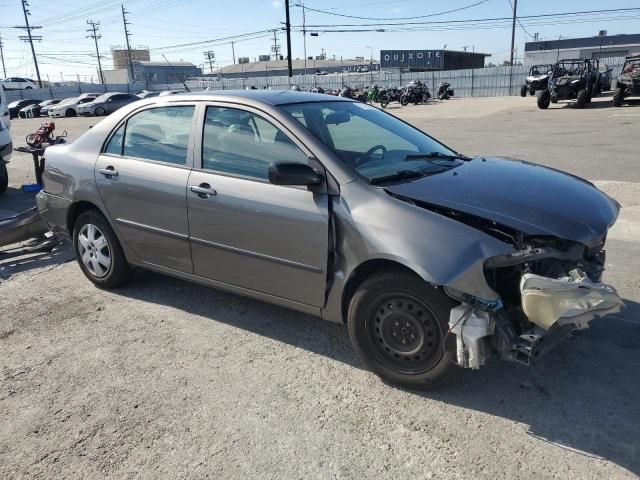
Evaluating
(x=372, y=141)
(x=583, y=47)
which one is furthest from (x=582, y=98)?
(x=583, y=47)

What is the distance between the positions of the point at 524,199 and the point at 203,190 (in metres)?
2.10

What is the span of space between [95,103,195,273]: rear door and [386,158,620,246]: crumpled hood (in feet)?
5.53

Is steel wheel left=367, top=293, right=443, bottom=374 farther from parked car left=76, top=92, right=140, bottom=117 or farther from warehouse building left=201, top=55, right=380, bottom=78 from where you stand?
warehouse building left=201, top=55, right=380, bottom=78

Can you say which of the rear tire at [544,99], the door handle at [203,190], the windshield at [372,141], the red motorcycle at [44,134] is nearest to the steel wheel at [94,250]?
the door handle at [203,190]

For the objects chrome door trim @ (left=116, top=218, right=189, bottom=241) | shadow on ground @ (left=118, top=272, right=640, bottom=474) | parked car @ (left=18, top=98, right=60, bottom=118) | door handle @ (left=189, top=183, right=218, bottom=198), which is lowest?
parked car @ (left=18, top=98, right=60, bottom=118)

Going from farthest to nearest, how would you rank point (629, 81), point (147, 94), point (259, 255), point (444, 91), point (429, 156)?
1. point (444, 91)
2. point (147, 94)
3. point (629, 81)
4. point (429, 156)
5. point (259, 255)

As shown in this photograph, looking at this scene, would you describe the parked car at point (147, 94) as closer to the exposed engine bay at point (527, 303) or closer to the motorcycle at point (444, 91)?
the exposed engine bay at point (527, 303)

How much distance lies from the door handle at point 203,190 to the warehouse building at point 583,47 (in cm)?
6380

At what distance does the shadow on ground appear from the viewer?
2740mm

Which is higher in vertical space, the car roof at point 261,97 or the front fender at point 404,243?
the car roof at point 261,97

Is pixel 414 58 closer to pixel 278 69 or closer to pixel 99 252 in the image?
pixel 278 69

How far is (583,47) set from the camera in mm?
73812

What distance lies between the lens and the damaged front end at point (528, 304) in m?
2.58

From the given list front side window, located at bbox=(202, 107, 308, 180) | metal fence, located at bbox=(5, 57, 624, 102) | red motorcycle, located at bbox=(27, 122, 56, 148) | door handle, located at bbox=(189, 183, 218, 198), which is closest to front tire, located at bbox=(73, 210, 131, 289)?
door handle, located at bbox=(189, 183, 218, 198)
